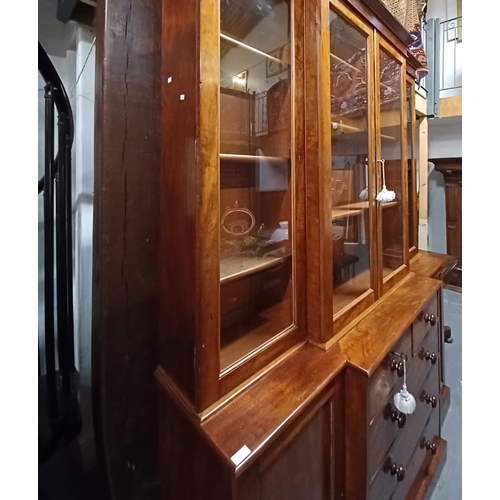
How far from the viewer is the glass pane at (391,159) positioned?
127cm

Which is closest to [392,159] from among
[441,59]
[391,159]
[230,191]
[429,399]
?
[391,159]

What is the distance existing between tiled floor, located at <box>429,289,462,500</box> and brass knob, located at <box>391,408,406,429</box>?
1.84ft

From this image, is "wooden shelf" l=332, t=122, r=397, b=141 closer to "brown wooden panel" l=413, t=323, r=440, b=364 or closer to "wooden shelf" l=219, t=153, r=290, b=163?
"wooden shelf" l=219, t=153, r=290, b=163

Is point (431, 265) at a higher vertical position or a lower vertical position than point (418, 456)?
higher

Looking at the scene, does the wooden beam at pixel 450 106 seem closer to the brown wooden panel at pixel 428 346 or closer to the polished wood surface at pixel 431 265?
the polished wood surface at pixel 431 265

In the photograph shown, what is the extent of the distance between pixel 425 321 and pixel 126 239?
3.79ft

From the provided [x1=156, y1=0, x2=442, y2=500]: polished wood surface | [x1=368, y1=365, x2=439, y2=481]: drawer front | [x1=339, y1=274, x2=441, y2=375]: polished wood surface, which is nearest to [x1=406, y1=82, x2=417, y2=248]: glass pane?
[x1=339, y1=274, x2=441, y2=375]: polished wood surface

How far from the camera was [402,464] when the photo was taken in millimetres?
1067

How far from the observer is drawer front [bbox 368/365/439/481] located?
878 mm

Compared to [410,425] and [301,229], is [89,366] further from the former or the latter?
[410,425]

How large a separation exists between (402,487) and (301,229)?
39.7 inches

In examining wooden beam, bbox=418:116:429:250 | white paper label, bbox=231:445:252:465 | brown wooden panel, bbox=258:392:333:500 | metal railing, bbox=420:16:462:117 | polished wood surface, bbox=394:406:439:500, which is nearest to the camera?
white paper label, bbox=231:445:252:465

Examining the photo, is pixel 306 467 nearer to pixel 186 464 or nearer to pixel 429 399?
pixel 186 464
